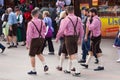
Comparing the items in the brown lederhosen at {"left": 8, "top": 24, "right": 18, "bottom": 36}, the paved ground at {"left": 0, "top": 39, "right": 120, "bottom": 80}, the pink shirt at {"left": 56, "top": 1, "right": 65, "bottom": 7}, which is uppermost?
the pink shirt at {"left": 56, "top": 1, "right": 65, "bottom": 7}

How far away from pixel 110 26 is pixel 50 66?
6.21 meters

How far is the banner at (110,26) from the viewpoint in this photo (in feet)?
59.6

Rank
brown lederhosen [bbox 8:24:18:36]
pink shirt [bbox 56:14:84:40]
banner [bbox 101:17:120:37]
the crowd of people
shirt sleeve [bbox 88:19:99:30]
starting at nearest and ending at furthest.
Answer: pink shirt [bbox 56:14:84:40], the crowd of people, shirt sleeve [bbox 88:19:99:30], brown lederhosen [bbox 8:24:18:36], banner [bbox 101:17:120:37]

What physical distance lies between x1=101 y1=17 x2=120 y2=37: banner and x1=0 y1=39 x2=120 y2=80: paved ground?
2.43 metres

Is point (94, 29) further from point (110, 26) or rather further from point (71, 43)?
point (110, 26)

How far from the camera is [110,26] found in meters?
18.2

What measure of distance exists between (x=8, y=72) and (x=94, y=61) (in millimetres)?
2928

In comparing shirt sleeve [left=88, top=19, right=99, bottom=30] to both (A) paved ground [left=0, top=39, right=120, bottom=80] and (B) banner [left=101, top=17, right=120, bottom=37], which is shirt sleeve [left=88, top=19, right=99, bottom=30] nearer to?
(A) paved ground [left=0, top=39, right=120, bottom=80]

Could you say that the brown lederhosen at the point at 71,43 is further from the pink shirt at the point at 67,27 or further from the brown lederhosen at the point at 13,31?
the brown lederhosen at the point at 13,31

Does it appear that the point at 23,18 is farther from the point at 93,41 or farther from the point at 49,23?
the point at 93,41

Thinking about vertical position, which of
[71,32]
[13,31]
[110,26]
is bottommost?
[110,26]

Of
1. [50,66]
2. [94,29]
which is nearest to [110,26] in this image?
[50,66]

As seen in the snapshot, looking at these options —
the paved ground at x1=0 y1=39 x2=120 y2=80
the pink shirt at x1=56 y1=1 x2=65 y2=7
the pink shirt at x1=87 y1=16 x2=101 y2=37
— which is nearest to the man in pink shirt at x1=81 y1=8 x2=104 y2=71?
the pink shirt at x1=87 y1=16 x2=101 y2=37

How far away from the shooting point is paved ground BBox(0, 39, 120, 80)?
11.2 m
